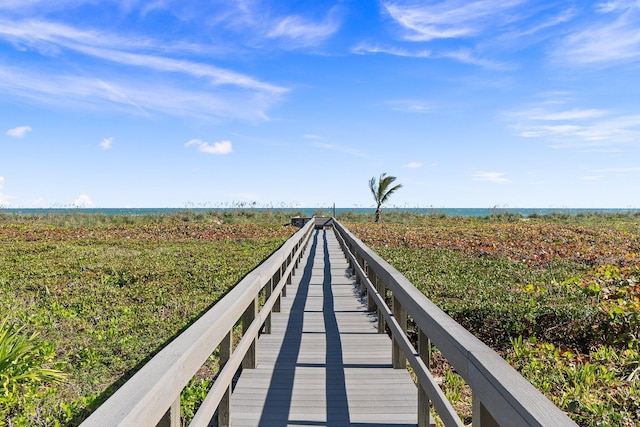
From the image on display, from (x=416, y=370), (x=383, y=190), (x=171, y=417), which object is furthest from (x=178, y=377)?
(x=383, y=190)

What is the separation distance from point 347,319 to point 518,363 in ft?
7.75

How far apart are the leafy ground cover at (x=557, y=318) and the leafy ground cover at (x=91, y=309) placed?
12.6 feet

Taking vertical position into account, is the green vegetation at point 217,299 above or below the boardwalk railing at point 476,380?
below

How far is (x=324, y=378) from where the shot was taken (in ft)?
14.6

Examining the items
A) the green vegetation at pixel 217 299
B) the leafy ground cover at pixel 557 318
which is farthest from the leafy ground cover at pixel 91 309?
the leafy ground cover at pixel 557 318

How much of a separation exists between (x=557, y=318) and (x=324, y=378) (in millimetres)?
4550

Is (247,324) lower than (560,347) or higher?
higher

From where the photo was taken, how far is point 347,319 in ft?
22.7

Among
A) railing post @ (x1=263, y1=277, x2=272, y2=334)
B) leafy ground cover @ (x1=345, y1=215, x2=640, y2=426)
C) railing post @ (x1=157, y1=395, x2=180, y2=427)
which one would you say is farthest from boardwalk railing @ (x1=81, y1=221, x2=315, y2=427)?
leafy ground cover @ (x1=345, y1=215, x2=640, y2=426)

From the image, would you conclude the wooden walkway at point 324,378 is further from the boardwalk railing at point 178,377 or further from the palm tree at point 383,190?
the palm tree at point 383,190

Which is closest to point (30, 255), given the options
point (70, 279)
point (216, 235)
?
point (70, 279)

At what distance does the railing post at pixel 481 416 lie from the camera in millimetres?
1866

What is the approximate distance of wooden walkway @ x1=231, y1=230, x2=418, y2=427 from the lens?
360 cm

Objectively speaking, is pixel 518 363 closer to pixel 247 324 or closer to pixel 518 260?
pixel 247 324
